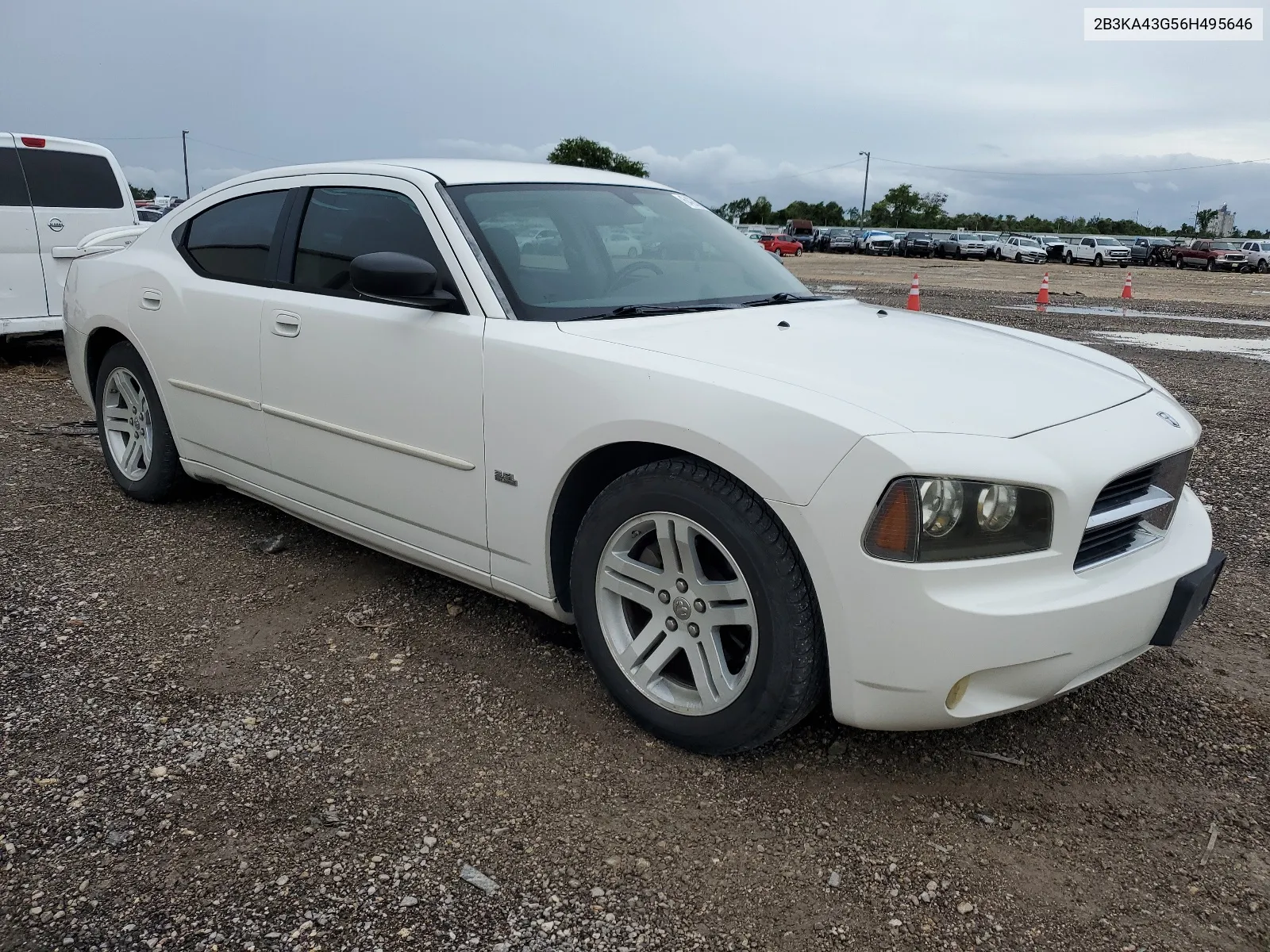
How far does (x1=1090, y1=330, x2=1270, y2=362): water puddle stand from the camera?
11.0 m

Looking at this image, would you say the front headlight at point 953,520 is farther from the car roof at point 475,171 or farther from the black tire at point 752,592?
the car roof at point 475,171

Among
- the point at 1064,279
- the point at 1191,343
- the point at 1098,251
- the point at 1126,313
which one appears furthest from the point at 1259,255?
the point at 1191,343

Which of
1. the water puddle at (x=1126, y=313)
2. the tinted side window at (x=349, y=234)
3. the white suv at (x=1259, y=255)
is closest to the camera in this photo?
the tinted side window at (x=349, y=234)

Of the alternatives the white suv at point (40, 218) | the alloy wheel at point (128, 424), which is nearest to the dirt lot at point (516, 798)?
the alloy wheel at point (128, 424)

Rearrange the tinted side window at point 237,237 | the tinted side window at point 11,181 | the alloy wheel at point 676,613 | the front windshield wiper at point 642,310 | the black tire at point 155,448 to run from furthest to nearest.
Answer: the tinted side window at point 11,181 → the black tire at point 155,448 → the tinted side window at point 237,237 → the front windshield wiper at point 642,310 → the alloy wheel at point 676,613

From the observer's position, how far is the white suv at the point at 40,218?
334 inches

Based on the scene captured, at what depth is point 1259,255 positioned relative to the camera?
37.9m

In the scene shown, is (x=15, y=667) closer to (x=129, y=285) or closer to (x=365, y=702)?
(x=365, y=702)

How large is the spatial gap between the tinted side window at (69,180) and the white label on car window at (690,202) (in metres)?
6.96

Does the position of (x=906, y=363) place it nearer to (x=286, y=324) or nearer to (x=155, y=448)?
(x=286, y=324)

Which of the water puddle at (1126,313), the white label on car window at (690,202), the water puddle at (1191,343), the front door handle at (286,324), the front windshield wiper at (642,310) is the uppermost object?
the white label on car window at (690,202)

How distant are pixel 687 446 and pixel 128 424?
3.52 meters

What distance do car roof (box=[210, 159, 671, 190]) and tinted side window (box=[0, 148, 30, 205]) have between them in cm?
576

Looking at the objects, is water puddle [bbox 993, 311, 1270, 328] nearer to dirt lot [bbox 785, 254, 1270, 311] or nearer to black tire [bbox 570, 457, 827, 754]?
dirt lot [bbox 785, 254, 1270, 311]
